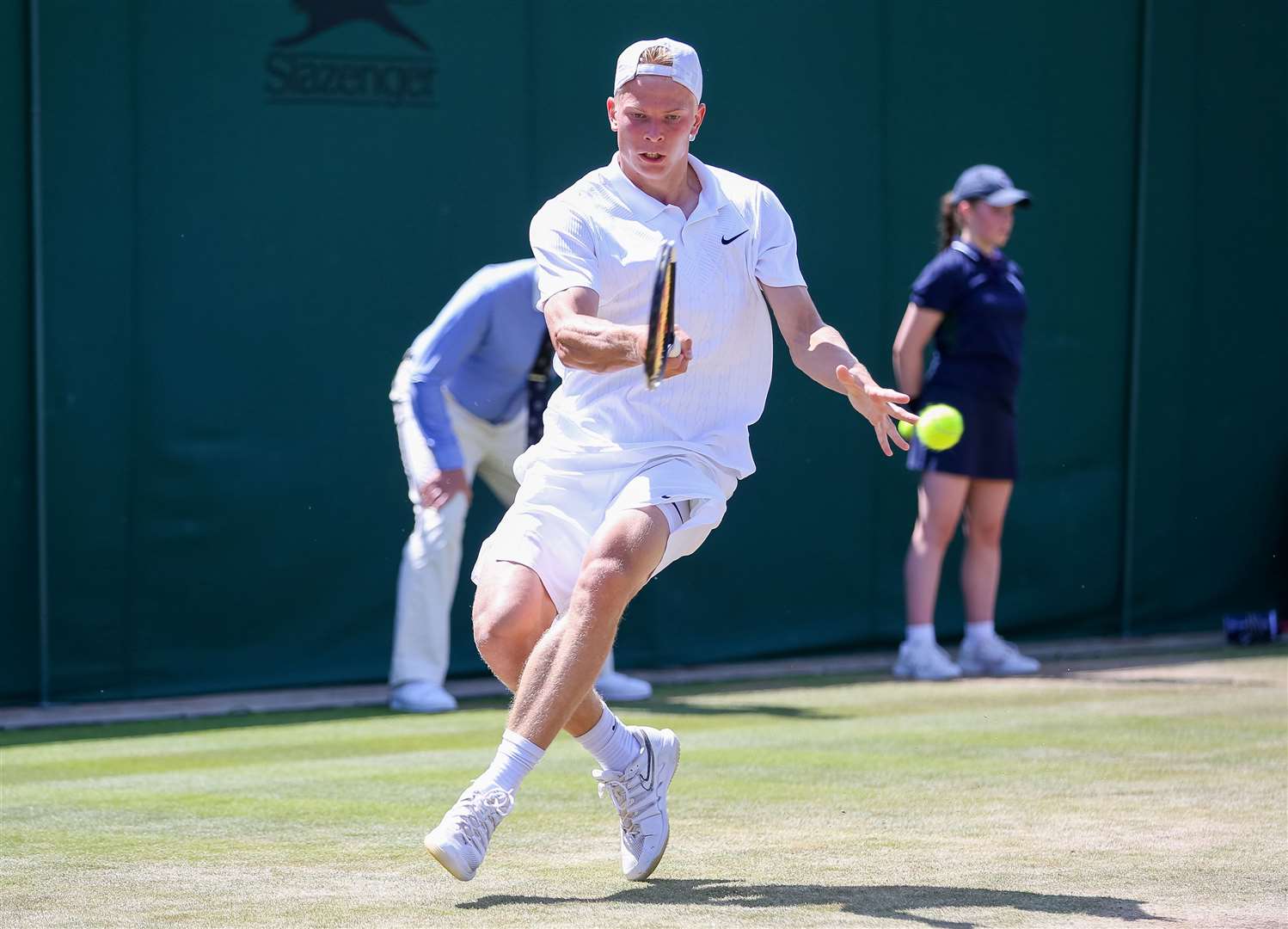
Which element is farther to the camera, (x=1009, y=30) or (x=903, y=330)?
(x=1009, y=30)

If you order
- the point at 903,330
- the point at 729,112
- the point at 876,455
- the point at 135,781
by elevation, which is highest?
the point at 729,112

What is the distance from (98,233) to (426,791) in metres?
3.29

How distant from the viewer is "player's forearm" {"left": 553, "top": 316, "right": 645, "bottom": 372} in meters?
4.21

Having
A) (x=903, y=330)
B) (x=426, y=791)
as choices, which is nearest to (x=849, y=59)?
(x=903, y=330)

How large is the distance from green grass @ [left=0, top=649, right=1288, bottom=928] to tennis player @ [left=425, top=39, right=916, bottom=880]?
1.16 feet

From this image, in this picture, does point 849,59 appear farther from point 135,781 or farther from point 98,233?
point 135,781

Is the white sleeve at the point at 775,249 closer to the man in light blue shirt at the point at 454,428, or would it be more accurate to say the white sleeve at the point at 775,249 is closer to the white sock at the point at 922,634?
the man in light blue shirt at the point at 454,428

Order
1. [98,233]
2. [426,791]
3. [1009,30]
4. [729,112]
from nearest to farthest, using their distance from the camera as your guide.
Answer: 1. [426,791]
2. [98,233]
3. [729,112]
4. [1009,30]

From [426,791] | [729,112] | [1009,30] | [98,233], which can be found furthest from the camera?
[1009,30]

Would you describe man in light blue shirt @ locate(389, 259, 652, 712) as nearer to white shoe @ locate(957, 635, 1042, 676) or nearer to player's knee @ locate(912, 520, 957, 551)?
player's knee @ locate(912, 520, 957, 551)

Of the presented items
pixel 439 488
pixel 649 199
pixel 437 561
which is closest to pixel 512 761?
pixel 649 199

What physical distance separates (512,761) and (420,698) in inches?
144

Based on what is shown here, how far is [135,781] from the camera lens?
6230 mm

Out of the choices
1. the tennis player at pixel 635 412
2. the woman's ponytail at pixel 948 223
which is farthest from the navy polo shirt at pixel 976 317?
the tennis player at pixel 635 412
